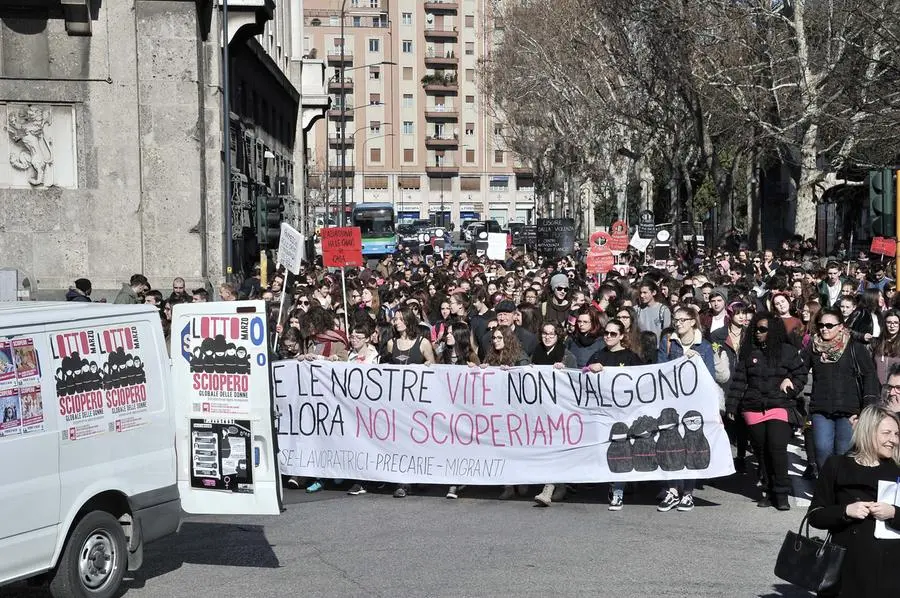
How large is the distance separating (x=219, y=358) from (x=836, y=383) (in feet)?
15.3

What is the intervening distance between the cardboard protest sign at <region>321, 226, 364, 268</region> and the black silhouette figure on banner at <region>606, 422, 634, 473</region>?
33.4 feet

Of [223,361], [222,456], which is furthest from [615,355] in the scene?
[222,456]

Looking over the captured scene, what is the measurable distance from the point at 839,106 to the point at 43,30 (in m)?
18.5

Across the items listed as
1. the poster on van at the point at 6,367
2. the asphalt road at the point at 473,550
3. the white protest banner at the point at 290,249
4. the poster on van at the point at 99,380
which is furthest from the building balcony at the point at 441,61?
the poster on van at the point at 6,367

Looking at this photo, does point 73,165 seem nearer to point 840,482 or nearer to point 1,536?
point 1,536

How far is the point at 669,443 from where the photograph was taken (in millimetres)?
10805

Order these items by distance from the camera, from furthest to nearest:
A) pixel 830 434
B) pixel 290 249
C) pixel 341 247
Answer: pixel 341 247, pixel 290 249, pixel 830 434

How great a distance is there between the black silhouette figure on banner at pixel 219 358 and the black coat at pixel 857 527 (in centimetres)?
410

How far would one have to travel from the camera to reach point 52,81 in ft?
82.5

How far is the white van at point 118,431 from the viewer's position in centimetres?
717

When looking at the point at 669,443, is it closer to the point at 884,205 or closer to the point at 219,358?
the point at 884,205

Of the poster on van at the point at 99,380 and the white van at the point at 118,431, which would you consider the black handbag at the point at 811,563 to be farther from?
the poster on van at the point at 99,380

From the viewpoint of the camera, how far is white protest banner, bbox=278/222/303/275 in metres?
17.9

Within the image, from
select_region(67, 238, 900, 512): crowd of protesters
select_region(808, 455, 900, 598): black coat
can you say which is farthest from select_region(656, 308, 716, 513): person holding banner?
select_region(808, 455, 900, 598): black coat
